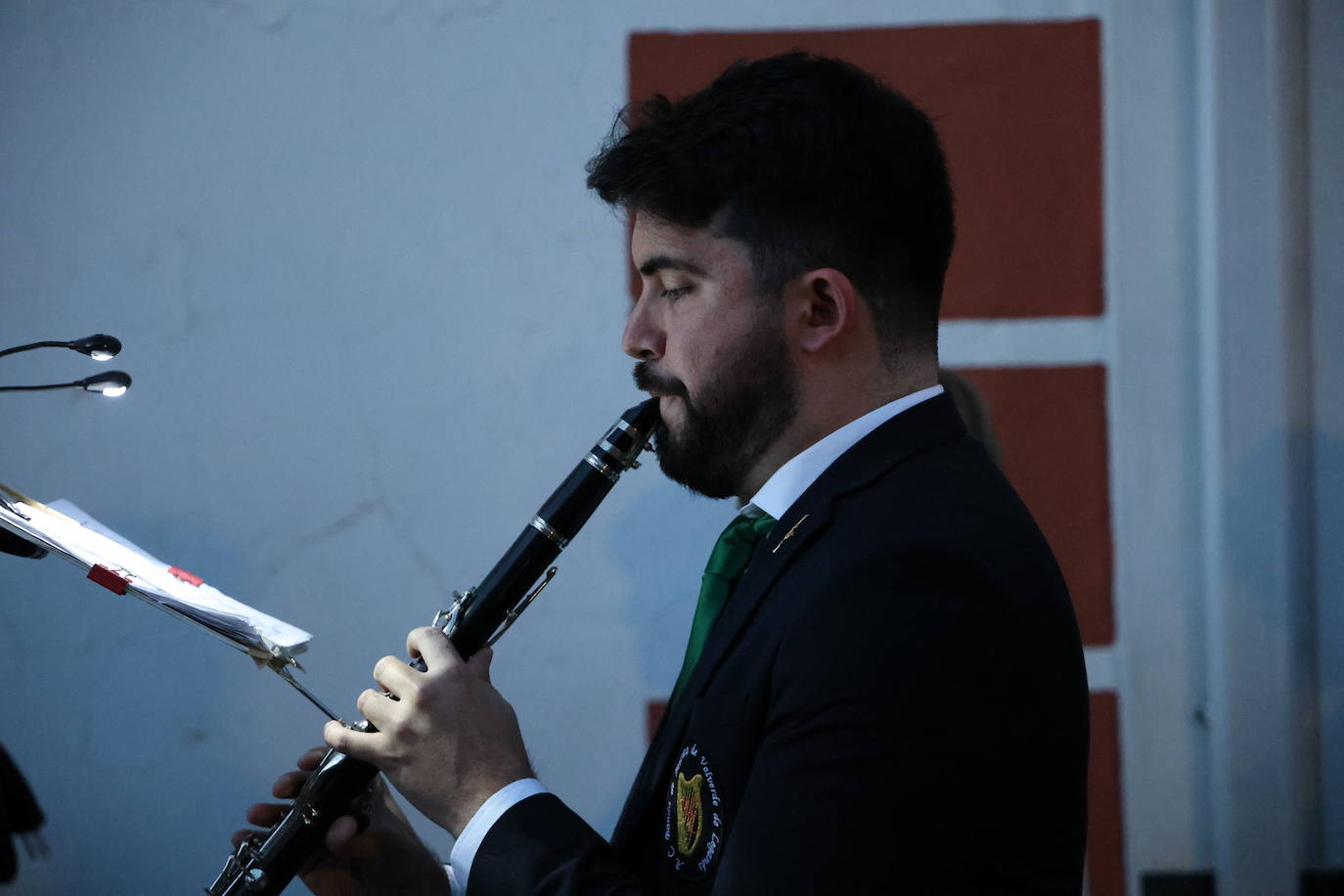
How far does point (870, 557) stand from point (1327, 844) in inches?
72.0

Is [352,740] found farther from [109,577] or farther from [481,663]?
[109,577]

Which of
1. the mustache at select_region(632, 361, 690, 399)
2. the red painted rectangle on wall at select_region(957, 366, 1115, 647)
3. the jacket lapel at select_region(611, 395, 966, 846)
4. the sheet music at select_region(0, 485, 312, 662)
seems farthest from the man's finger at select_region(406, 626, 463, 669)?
the red painted rectangle on wall at select_region(957, 366, 1115, 647)

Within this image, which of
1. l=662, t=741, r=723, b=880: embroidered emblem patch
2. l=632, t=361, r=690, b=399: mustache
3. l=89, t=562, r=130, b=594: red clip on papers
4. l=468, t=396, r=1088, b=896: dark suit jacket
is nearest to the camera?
l=468, t=396, r=1088, b=896: dark suit jacket

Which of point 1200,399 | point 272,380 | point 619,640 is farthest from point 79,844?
point 1200,399

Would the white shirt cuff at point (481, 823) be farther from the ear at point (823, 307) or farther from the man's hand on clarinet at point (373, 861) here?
the ear at point (823, 307)

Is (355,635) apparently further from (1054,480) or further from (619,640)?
(1054,480)

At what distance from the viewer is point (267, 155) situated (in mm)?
2166

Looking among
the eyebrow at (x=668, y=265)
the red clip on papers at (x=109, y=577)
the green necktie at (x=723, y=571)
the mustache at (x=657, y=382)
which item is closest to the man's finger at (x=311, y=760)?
the red clip on papers at (x=109, y=577)

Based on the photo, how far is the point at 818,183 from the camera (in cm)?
103

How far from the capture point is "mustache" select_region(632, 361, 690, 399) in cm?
109

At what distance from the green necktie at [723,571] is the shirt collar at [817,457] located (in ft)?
0.12

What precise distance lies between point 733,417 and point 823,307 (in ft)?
0.46

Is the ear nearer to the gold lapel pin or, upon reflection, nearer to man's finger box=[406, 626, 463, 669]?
the gold lapel pin

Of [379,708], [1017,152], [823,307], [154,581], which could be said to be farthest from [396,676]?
[1017,152]
